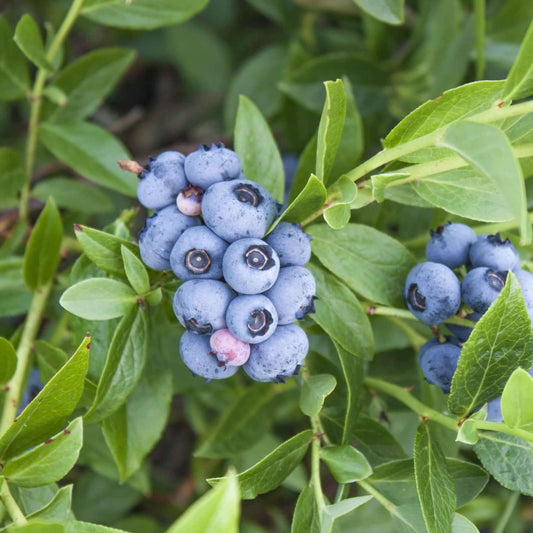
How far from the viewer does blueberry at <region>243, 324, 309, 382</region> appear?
142 cm

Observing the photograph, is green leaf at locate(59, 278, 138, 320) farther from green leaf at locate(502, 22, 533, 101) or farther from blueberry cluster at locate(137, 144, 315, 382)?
green leaf at locate(502, 22, 533, 101)

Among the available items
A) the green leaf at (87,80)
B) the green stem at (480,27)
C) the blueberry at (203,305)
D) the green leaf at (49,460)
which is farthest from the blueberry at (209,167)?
the green stem at (480,27)

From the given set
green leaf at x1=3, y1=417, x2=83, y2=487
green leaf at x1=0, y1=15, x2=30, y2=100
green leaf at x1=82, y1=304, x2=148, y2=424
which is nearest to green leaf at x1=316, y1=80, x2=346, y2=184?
green leaf at x1=82, y1=304, x2=148, y2=424

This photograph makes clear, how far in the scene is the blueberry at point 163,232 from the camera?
146cm

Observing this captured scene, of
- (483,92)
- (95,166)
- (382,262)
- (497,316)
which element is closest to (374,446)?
(382,262)

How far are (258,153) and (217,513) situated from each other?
1108mm

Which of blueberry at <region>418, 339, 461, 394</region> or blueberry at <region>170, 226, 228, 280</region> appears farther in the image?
blueberry at <region>418, 339, 461, 394</region>

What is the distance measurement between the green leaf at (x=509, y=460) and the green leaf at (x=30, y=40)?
1.66m

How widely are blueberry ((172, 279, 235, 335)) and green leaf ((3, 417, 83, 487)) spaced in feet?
1.02

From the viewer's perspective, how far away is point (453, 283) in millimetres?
1569

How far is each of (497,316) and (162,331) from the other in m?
1.05

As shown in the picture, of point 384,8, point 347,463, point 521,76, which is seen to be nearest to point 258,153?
point 384,8

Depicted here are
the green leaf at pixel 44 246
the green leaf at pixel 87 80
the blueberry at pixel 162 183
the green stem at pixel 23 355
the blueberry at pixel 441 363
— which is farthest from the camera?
the green leaf at pixel 87 80

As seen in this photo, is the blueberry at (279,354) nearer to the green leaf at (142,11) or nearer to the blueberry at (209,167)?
the blueberry at (209,167)
